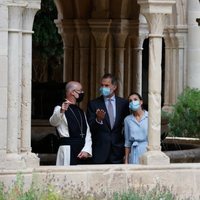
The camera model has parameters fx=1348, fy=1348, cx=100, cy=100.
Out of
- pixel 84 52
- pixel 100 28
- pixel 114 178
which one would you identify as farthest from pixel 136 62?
pixel 114 178

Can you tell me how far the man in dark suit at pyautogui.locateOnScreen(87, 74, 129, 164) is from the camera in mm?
15836

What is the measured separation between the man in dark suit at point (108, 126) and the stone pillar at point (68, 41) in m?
9.41

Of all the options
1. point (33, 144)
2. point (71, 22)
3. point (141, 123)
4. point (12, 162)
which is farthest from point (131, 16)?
point (12, 162)

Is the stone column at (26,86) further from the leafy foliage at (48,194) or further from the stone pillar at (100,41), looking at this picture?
the stone pillar at (100,41)

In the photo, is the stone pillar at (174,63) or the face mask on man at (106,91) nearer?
the face mask on man at (106,91)

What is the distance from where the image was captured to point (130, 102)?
1585 cm

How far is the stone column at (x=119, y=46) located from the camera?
81.4 feet

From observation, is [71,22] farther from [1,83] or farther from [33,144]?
[1,83]

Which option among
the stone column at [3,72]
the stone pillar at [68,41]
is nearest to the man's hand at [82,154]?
the stone column at [3,72]

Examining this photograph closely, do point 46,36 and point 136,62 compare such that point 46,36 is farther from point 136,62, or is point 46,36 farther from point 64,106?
point 64,106

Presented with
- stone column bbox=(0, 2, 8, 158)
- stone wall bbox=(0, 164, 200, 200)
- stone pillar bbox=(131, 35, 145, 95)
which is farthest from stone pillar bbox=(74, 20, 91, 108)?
stone column bbox=(0, 2, 8, 158)

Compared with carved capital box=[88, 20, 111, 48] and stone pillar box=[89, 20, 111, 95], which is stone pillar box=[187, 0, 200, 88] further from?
carved capital box=[88, 20, 111, 48]

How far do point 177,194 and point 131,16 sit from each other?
32.0 feet

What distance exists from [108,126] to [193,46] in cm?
1867
